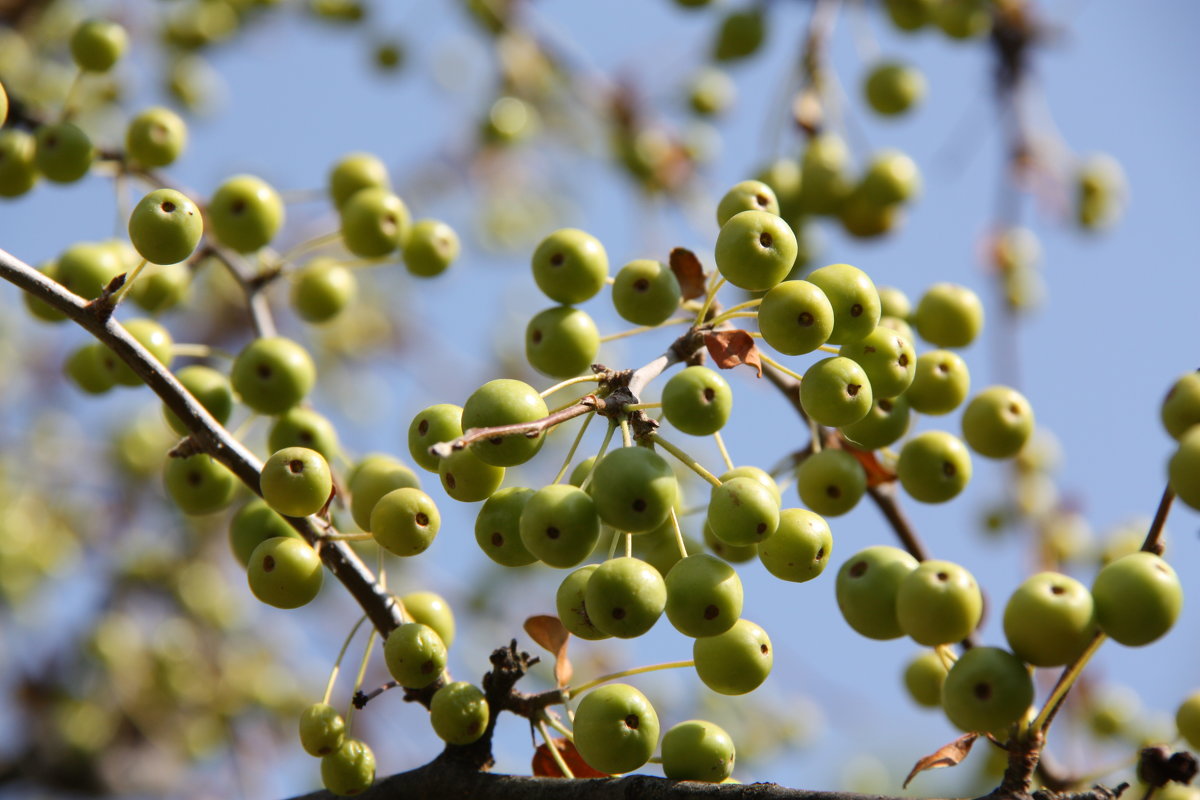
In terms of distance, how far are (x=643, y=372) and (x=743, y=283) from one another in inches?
10.7

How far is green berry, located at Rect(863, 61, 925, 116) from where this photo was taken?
4.74 metres

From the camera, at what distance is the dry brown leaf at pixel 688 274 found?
7.78 feet

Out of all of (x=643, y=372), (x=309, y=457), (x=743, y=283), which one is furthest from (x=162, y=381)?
(x=743, y=283)

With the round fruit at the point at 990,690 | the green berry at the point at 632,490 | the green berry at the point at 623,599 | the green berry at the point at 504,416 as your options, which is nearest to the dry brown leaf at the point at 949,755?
the round fruit at the point at 990,690

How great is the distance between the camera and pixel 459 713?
82.7 inches

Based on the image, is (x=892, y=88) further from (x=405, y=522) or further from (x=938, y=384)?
(x=405, y=522)

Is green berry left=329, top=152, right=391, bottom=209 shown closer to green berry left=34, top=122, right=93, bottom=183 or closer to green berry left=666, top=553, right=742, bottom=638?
green berry left=34, top=122, right=93, bottom=183

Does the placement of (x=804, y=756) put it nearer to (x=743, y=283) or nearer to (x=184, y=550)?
(x=184, y=550)

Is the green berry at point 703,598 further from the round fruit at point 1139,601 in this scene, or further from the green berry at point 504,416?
the round fruit at point 1139,601

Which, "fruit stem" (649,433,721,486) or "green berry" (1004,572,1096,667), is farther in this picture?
"fruit stem" (649,433,721,486)

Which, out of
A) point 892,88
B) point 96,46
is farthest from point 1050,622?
point 892,88

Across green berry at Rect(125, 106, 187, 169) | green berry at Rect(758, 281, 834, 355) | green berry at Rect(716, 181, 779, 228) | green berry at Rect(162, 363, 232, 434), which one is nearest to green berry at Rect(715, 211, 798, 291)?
green berry at Rect(758, 281, 834, 355)

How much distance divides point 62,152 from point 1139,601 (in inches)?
106

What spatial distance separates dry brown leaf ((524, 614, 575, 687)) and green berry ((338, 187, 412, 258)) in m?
1.23
